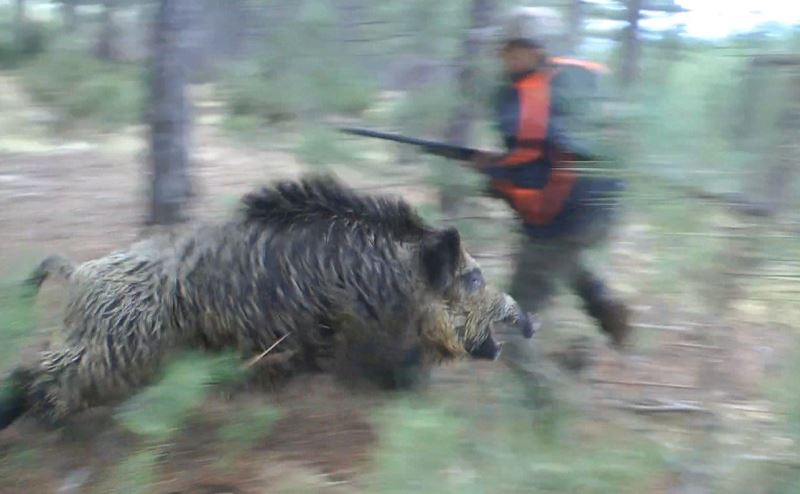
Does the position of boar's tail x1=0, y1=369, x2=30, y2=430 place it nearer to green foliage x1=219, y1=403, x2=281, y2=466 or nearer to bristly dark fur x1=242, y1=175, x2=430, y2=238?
green foliage x1=219, y1=403, x2=281, y2=466

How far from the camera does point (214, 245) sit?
504cm

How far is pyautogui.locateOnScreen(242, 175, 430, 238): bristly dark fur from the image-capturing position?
16.9 feet

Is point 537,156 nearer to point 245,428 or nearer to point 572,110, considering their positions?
point 572,110

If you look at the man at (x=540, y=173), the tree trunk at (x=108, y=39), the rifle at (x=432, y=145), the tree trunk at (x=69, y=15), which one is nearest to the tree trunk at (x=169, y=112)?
the rifle at (x=432, y=145)

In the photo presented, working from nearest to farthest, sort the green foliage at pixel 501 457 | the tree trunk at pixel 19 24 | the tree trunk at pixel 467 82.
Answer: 1. the green foliage at pixel 501 457
2. the tree trunk at pixel 467 82
3. the tree trunk at pixel 19 24

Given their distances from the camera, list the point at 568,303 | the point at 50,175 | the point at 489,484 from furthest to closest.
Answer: the point at 50,175 < the point at 568,303 < the point at 489,484

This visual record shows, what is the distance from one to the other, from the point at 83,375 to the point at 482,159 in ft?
8.25

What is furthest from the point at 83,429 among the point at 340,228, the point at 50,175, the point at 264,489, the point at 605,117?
the point at 50,175

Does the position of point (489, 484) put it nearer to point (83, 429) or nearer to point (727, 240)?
point (727, 240)

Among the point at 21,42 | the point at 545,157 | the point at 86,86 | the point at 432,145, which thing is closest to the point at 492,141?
the point at 432,145

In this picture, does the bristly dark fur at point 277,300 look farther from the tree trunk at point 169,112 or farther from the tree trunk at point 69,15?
the tree trunk at point 69,15

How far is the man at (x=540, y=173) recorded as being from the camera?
450cm

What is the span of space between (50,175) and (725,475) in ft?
29.7

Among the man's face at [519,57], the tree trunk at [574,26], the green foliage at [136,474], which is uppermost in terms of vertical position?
the tree trunk at [574,26]
